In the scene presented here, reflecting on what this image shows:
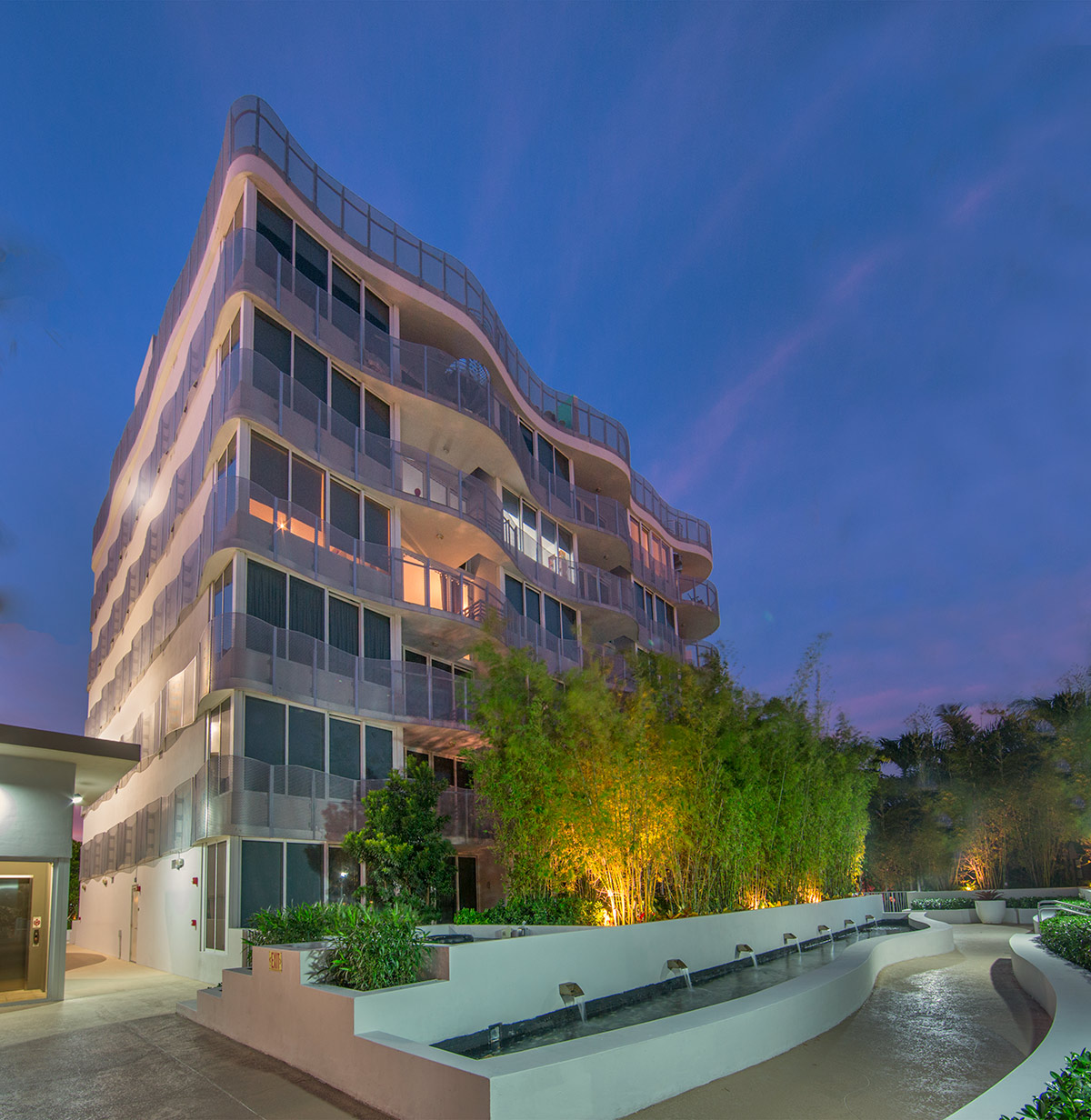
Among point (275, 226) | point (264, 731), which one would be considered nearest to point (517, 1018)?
point (264, 731)

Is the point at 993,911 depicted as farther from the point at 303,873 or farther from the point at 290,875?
the point at 290,875

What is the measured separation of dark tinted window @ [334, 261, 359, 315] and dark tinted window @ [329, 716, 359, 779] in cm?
717

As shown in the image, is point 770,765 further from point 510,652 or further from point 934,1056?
point 934,1056

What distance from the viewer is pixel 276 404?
60.1 ft

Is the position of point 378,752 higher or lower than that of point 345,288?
lower

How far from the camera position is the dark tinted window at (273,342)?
730 inches

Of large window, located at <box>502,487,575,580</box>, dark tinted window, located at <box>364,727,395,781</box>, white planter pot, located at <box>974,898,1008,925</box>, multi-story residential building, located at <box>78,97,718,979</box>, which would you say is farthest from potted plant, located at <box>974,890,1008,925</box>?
dark tinted window, located at <box>364,727,395,781</box>

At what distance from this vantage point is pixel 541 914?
14562 millimetres

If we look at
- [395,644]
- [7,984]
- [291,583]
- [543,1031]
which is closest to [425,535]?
[395,644]

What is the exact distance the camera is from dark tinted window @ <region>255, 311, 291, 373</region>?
1855 centimetres

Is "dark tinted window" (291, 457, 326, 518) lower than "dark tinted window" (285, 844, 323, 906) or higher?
higher

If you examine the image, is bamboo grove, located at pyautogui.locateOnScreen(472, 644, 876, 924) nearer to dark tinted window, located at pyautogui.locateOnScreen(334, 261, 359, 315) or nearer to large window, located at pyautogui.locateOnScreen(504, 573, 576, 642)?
large window, located at pyautogui.locateOnScreen(504, 573, 576, 642)

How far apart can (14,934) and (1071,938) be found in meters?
15.5

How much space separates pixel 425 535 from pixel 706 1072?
1624 cm
